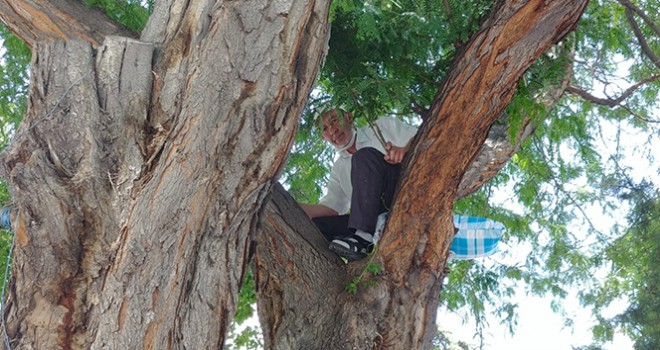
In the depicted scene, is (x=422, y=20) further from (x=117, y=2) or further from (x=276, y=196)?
(x=117, y=2)

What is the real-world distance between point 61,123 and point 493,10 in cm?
198

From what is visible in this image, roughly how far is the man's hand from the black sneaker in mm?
449

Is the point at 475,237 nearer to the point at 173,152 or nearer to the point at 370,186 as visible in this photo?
the point at 370,186

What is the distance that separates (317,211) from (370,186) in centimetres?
70

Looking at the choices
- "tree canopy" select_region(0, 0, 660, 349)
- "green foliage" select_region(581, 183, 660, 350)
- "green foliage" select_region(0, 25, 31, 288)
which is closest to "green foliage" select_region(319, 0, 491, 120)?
"tree canopy" select_region(0, 0, 660, 349)

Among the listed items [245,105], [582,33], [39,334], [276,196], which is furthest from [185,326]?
[582,33]

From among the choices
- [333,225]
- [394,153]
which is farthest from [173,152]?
[333,225]

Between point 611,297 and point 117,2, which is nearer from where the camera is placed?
point 117,2

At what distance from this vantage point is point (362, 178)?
4.18 meters

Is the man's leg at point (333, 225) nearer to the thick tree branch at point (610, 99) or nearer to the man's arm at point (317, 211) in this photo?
the man's arm at point (317, 211)

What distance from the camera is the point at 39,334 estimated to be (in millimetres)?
2951

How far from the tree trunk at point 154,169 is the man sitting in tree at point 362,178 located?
936 mm

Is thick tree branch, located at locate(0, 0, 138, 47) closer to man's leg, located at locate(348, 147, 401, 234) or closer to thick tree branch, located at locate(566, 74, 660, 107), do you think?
man's leg, located at locate(348, 147, 401, 234)

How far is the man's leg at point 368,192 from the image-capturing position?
418 centimetres
